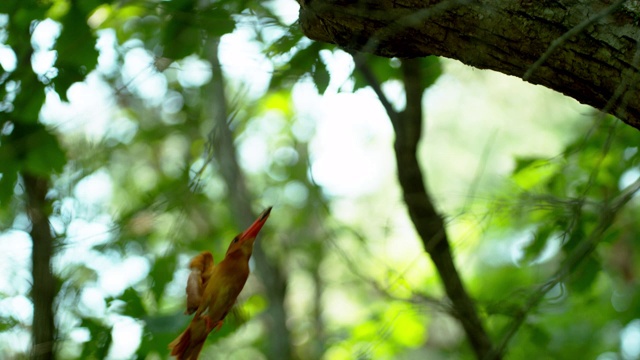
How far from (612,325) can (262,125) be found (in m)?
3.01

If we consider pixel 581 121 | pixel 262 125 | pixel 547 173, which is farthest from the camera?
pixel 581 121

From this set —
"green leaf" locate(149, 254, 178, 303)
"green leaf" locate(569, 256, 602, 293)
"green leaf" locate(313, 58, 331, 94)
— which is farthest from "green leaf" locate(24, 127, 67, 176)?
"green leaf" locate(569, 256, 602, 293)

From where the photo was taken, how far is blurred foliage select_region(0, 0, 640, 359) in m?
2.03

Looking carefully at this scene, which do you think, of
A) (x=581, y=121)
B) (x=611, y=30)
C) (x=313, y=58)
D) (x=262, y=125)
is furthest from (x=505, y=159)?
(x=611, y=30)

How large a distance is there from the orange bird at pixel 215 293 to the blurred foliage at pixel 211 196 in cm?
23

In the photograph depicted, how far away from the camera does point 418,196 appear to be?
2391mm

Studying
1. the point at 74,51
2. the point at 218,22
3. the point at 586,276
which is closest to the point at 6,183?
the point at 74,51

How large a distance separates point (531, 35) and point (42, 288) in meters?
1.79

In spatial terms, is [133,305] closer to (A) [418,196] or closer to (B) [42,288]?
(B) [42,288]

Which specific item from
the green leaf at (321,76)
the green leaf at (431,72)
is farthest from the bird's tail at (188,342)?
the green leaf at (431,72)

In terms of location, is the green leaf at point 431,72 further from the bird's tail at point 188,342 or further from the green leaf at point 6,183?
the bird's tail at point 188,342

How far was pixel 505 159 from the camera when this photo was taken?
747cm

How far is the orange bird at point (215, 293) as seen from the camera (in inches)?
45.0

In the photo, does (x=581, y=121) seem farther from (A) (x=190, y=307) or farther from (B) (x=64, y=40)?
(A) (x=190, y=307)
